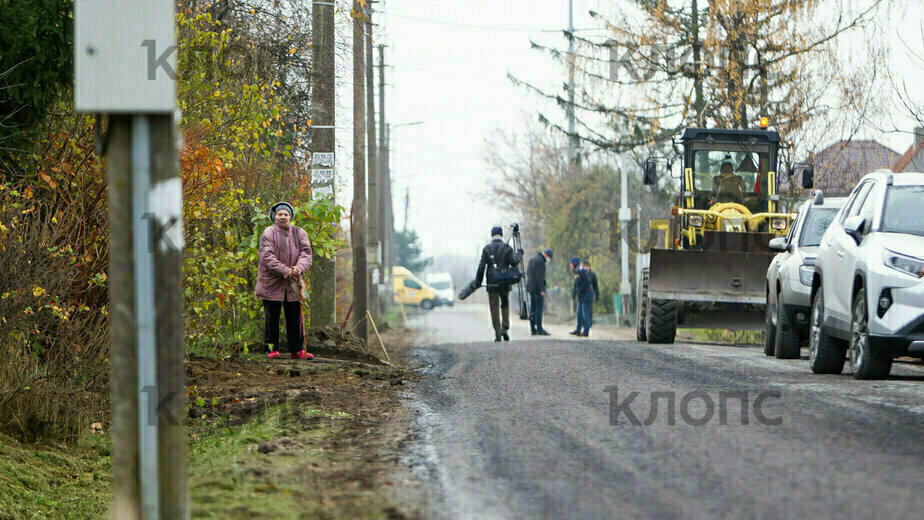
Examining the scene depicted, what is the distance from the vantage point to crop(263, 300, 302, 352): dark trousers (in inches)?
498

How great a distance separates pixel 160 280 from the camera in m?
4.07

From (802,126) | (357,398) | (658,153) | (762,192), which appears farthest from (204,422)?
(658,153)

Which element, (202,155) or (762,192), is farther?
(762,192)

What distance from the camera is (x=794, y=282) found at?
12.4 m

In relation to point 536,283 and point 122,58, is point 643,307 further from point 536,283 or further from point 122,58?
point 122,58

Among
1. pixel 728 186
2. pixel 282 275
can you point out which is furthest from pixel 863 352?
pixel 728 186

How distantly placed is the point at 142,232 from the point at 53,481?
210 inches

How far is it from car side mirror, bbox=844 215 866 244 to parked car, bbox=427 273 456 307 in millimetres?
52910

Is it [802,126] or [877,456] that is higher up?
[802,126]

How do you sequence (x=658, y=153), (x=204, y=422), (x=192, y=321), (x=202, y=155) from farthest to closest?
1. (x=658, y=153)
2. (x=192, y=321)
3. (x=202, y=155)
4. (x=204, y=422)

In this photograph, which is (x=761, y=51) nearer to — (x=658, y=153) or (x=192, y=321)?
(x=658, y=153)

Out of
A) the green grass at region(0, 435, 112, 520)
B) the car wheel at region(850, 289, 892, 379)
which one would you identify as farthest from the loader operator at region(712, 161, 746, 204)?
the green grass at region(0, 435, 112, 520)

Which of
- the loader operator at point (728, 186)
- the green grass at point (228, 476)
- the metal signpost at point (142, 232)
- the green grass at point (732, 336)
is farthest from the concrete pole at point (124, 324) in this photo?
the green grass at point (732, 336)

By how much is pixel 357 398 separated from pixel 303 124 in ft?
32.1
